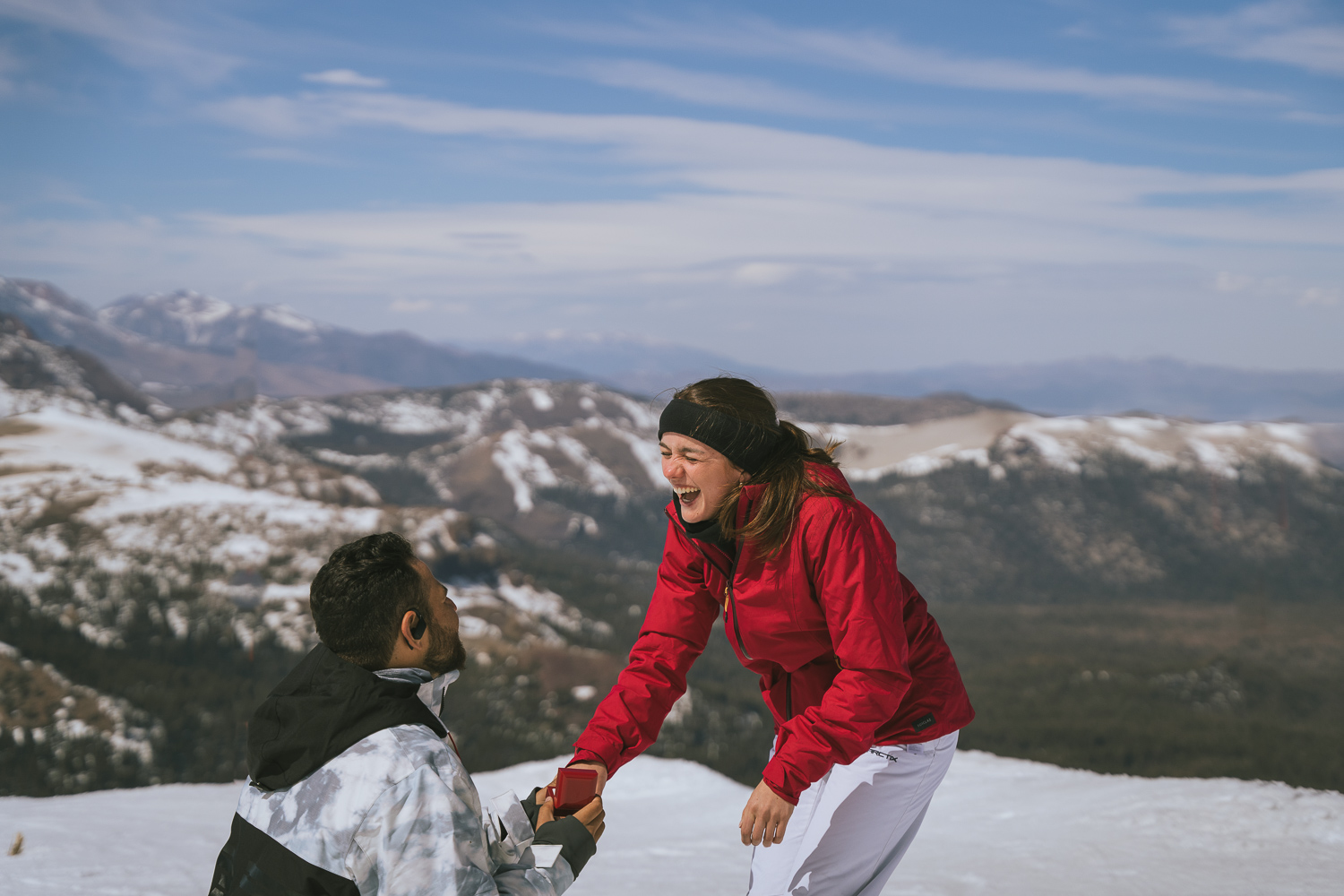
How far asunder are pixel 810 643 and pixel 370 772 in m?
2.32

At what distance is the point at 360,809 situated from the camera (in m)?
3.36

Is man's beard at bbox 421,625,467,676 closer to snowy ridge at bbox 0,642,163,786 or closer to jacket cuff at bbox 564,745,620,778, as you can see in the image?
jacket cuff at bbox 564,745,620,778

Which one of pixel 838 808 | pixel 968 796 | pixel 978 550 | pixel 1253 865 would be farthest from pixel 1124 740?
pixel 978 550

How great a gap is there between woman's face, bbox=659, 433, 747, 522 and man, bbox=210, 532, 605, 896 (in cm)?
147

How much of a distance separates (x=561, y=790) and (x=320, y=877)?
145 cm

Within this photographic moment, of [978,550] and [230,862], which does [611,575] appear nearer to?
[978,550]

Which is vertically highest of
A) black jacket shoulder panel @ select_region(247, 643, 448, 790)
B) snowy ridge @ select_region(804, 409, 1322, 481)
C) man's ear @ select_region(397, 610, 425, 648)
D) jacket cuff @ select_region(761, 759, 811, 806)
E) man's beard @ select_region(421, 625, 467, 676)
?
man's ear @ select_region(397, 610, 425, 648)

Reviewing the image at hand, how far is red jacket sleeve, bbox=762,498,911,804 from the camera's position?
4340mm

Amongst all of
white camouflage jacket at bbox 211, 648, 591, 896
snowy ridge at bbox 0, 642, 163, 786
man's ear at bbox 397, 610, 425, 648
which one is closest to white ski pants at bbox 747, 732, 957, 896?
white camouflage jacket at bbox 211, 648, 591, 896

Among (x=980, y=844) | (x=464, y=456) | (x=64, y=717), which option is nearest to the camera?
(x=980, y=844)

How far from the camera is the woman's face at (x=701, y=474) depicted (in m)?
4.82

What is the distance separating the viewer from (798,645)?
4.82 metres

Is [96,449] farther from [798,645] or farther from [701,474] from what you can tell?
[798,645]

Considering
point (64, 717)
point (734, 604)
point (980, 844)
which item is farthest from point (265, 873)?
point (64, 717)
